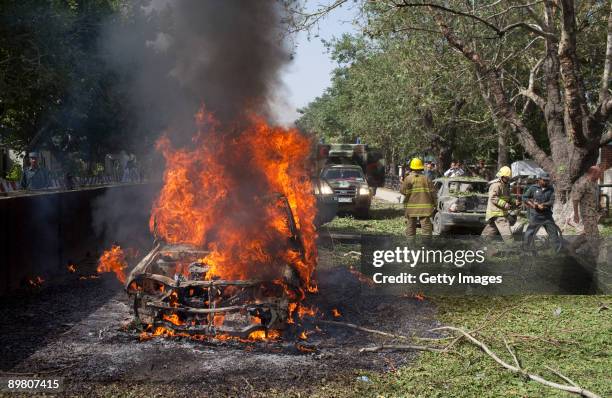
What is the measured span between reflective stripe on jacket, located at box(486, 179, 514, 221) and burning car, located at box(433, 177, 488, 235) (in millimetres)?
4081

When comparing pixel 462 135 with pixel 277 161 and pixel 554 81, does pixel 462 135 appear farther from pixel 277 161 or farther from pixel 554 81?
pixel 277 161

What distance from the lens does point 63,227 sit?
1269cm

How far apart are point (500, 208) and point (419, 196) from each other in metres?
1.60

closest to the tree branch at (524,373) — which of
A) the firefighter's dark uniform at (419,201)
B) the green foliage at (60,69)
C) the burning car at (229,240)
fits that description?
the burning car at (229,240)

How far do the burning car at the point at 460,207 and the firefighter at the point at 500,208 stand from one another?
4.02 m

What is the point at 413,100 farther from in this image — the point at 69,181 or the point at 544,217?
the point at 69,181

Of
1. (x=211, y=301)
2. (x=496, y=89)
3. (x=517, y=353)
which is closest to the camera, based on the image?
(x=517, y=353)

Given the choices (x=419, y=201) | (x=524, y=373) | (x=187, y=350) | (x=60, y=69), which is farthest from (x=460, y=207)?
(x=60, y=69)

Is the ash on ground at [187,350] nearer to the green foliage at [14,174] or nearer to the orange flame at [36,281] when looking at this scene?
the orange flame at [36,281]

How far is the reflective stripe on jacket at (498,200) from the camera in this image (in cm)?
1216

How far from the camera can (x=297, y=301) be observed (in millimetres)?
7363

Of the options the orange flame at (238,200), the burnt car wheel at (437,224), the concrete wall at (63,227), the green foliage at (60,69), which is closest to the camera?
the orange flame at (238,200)

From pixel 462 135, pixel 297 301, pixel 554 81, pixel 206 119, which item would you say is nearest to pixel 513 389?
pixel 297 301

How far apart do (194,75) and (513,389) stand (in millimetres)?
7494
